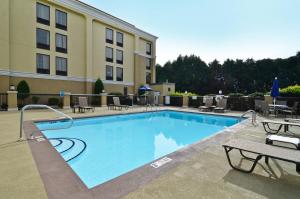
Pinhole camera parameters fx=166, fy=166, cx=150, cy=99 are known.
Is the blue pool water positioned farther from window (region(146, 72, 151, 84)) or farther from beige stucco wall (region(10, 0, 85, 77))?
window (region(146, 72, 151, 84))

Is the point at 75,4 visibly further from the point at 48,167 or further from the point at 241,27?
the point at 48,167

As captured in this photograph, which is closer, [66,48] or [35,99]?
[35,99]

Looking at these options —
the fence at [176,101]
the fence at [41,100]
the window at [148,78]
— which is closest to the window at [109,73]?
the window at [148,78]

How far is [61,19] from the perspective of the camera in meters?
18.5

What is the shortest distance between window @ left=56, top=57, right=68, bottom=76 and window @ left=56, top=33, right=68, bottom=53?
967 millimetres

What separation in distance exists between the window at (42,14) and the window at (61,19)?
89 cm

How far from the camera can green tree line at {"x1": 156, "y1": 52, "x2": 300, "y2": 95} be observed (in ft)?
115

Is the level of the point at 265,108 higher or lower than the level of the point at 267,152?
higher

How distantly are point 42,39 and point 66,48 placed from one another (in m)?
2.40

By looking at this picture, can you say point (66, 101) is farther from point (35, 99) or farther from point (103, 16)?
point (103, 16)

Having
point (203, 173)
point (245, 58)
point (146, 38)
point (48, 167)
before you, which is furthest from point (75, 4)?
point (245, 58)

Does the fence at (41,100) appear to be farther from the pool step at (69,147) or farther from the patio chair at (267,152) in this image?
the patio chair at (267,152)

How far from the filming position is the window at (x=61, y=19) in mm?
18172

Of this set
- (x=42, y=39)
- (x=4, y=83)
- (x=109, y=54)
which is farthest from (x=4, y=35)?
(x=109, y=54)
